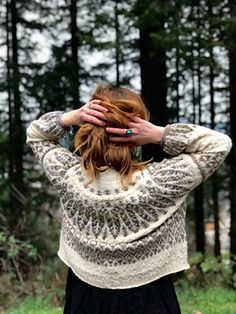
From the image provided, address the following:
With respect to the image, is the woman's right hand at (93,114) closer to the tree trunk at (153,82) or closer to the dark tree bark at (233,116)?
the dark tree bark at (233,116)

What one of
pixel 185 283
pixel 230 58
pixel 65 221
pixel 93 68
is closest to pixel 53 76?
pixel 93 68

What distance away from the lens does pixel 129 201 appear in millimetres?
2664

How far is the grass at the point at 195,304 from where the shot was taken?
21.4 feet

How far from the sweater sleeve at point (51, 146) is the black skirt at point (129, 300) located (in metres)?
0.50

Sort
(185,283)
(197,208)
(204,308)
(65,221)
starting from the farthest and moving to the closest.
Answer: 1. (197,208)
2. (185,283)
3. (204,308)
4. (65,221)

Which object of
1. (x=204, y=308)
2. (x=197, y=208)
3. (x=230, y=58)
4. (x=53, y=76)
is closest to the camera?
(x=204, y=308)

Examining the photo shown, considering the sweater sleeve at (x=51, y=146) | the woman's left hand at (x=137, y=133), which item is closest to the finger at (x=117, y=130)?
the woman's left hand at (x=137, y=133)

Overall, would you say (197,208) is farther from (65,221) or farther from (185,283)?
(65,221)

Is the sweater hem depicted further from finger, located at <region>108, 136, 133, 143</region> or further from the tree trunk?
the tree trunk

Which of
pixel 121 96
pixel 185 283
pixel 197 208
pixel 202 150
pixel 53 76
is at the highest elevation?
pixel 121 96

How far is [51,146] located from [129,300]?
775 millimetres

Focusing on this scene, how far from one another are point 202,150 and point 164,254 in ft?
1.50

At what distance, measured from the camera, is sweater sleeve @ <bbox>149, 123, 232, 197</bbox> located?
2684mm

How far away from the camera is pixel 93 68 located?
1858cm
